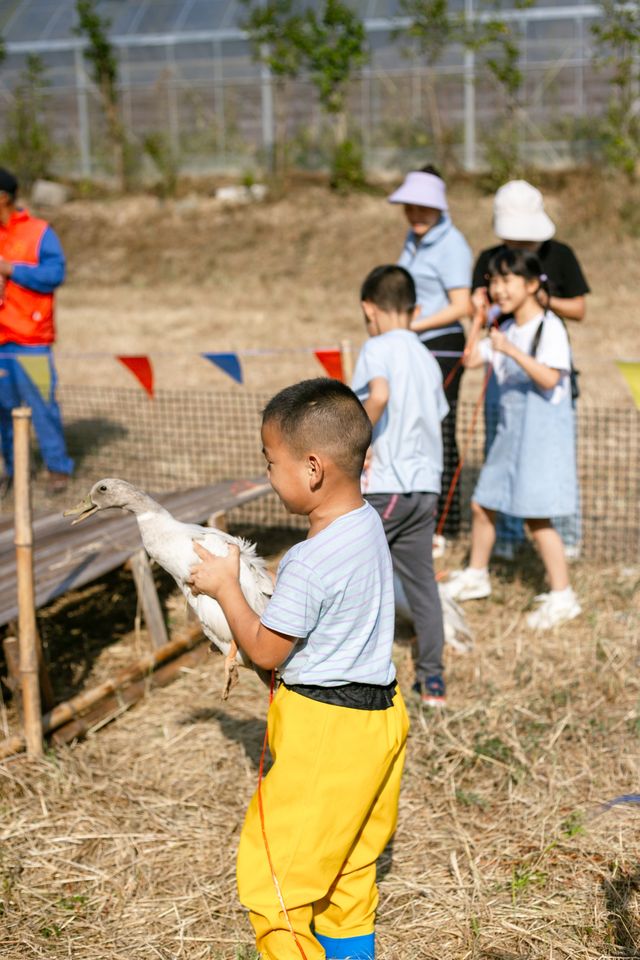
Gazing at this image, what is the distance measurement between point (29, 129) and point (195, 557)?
2151 centimetres

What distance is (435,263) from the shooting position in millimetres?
5426

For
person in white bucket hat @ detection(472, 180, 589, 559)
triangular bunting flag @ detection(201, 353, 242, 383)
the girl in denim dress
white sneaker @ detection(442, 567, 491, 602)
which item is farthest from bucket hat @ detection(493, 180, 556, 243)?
white sneaker @ detection(442, 567, 491, 602)

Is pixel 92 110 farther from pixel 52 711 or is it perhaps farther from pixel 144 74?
pixel 52 711

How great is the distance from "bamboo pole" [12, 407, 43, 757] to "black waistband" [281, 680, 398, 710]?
1.65 m

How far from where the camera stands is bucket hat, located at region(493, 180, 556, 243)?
5113 millimetres

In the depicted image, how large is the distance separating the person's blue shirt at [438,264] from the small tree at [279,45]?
1616cm

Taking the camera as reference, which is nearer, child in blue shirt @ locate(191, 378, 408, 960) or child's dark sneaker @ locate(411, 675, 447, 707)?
child in blue shirt @ locate(191, 378, 408, 960)

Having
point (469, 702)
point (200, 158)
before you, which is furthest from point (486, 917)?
point (200, 158)

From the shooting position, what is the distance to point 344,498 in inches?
97.7

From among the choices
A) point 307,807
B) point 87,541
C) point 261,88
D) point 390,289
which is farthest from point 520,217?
point 261,88

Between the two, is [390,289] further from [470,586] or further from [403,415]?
[470,586]

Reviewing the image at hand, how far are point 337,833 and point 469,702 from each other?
6.61 feet

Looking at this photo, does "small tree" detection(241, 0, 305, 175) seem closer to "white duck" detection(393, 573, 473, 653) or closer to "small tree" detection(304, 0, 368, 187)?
"small tree" detection(304, 0, 368, 187)

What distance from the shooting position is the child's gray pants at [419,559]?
13.8 feet
